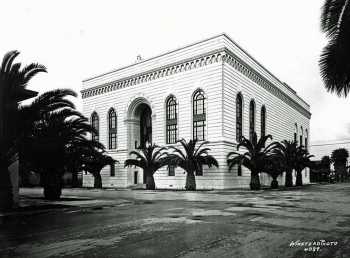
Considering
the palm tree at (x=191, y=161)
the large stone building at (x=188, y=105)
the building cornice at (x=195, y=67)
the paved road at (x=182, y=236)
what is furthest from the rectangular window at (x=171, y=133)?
the paved road at (x=182, y=236)

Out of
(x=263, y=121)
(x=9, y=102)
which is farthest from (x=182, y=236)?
(x=263, y=121)

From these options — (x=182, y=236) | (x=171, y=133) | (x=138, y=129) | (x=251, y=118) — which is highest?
Result: (x=251, y=118)

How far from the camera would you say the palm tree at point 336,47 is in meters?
7.89

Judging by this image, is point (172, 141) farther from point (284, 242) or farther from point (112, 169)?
point (284, 242)

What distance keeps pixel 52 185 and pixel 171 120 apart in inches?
805

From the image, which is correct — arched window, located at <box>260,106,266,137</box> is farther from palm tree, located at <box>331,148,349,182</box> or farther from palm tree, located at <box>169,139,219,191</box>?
palm tree, located at <box>331,148,349,182</box>

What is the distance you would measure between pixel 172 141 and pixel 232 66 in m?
9.55

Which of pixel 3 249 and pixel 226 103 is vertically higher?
pixel 226 103

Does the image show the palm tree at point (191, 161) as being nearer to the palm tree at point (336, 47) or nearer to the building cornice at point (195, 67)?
the building cornice at point (195, 67)

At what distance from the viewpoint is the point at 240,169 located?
36.7 meters

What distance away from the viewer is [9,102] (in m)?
12.9

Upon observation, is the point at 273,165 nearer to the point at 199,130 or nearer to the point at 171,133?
the point at 199,130

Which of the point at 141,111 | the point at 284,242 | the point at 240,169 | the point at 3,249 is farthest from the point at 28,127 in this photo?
the point at 141,111

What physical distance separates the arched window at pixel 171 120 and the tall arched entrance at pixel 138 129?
14.1ft
